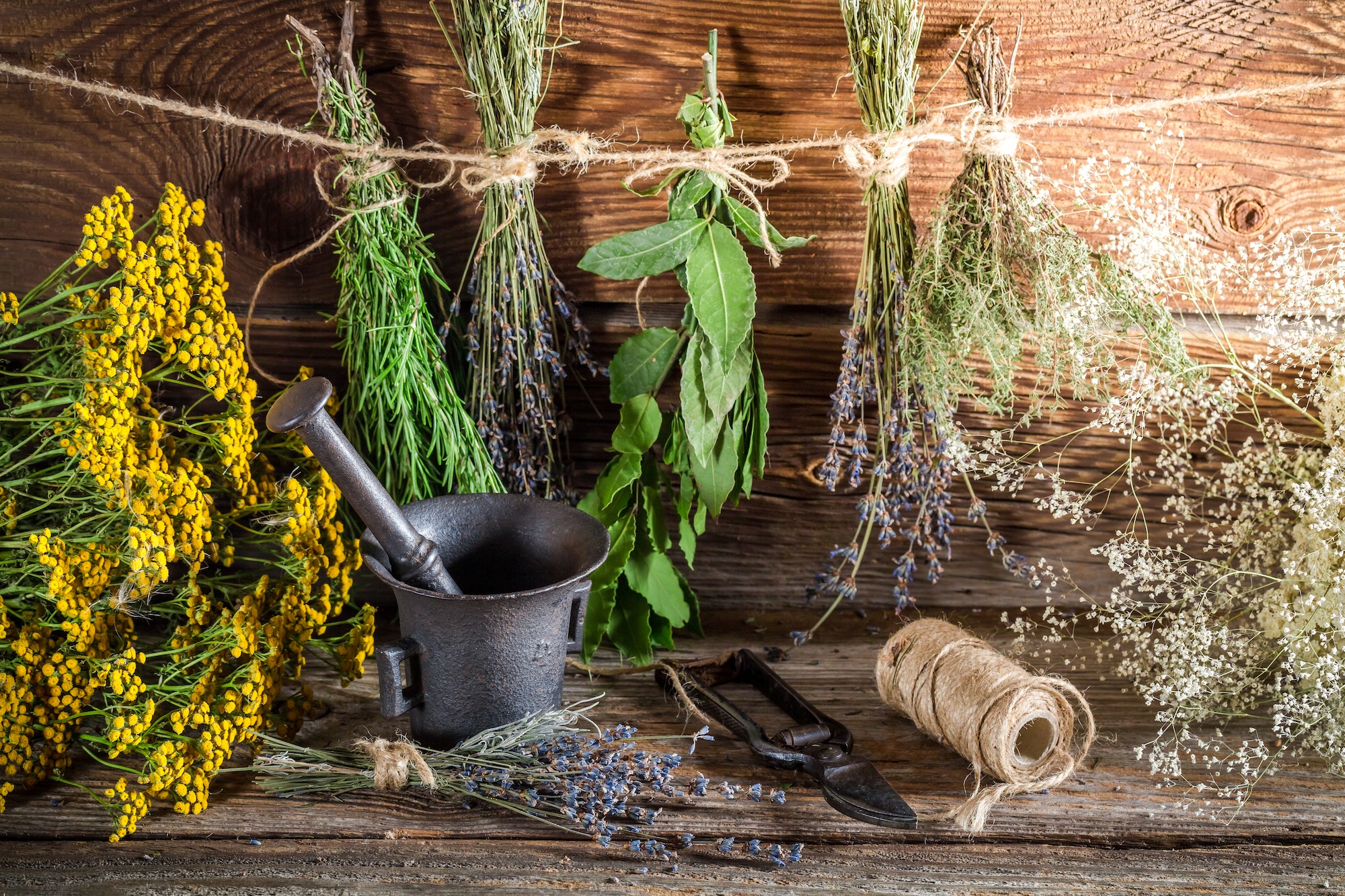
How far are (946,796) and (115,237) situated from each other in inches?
44.3

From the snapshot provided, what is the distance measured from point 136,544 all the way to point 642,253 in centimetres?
67

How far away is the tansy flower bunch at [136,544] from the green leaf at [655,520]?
15.9 inches

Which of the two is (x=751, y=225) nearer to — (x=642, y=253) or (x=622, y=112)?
(x=642, y=253)

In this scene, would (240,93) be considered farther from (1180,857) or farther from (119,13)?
(1180,857)

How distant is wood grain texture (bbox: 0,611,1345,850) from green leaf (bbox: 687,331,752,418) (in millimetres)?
409

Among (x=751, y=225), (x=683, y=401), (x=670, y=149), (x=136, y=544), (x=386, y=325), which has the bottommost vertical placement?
(x=136, y=544)

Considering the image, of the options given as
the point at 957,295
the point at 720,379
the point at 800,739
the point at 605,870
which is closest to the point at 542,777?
the point at 605,870

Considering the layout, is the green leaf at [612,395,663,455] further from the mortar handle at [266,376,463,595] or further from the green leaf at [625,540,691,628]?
the mortar handle at [266,376,463,595]

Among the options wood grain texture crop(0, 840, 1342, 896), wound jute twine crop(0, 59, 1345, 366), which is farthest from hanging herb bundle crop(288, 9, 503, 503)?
wood grain texture crop(0, 840, 1342, 896)

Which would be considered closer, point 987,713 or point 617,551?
point 987,713

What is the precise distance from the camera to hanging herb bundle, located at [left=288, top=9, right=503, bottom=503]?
1301 mm

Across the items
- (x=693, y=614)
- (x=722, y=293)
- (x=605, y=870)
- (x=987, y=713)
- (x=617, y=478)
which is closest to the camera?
(x=605, y=870)

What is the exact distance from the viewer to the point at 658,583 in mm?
1428

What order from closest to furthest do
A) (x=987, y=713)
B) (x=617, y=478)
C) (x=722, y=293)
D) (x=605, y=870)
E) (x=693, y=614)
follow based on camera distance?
(x=605, y=870)
(x=987, y=713)
(x=722, y=293)
(x=617, y=478)
(x=693, y=614)
